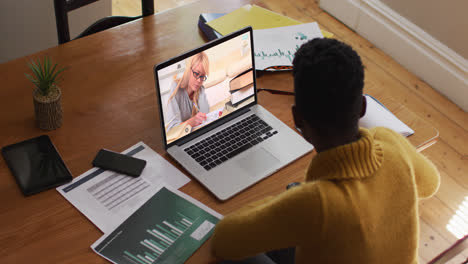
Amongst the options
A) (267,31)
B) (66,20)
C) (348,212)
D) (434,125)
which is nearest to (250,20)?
(267,31)

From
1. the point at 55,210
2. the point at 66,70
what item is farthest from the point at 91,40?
the point at 55,210

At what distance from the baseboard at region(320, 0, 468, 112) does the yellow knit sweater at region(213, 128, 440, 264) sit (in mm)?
1772

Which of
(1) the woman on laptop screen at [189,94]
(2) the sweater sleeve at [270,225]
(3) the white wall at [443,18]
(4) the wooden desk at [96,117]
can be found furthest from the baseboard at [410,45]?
(2) the sweater sleeve at [270,225]

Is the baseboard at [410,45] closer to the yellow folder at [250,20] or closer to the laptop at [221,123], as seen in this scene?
the yellow folder at [250,20]

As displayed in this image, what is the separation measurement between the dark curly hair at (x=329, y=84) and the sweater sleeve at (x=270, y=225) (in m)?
0.16

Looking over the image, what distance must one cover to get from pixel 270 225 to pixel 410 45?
2069mm

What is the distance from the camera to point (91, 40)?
183 centimetres

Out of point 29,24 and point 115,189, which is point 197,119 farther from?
point 29,24

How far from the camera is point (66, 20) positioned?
190 cm

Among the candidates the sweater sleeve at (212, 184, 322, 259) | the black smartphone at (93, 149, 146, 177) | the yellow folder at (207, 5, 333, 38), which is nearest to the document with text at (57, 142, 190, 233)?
the black smartphone at (93, 149, 146, 177)

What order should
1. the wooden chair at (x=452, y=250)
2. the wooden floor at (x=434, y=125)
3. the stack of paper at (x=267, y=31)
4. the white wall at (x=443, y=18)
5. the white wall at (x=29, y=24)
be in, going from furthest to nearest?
the white wall at (x=443, y=18)
the white wall at (x=29, y=24)
the wooden floor at (x=434, y=125)
the stack of paper at (x=267, y=31)
the wooden chair at (x=452, y=250)

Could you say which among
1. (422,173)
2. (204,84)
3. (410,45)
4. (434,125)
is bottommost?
(434,125)

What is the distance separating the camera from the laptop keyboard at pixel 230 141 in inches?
58.4

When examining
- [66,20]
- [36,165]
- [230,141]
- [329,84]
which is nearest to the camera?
[329,84]
